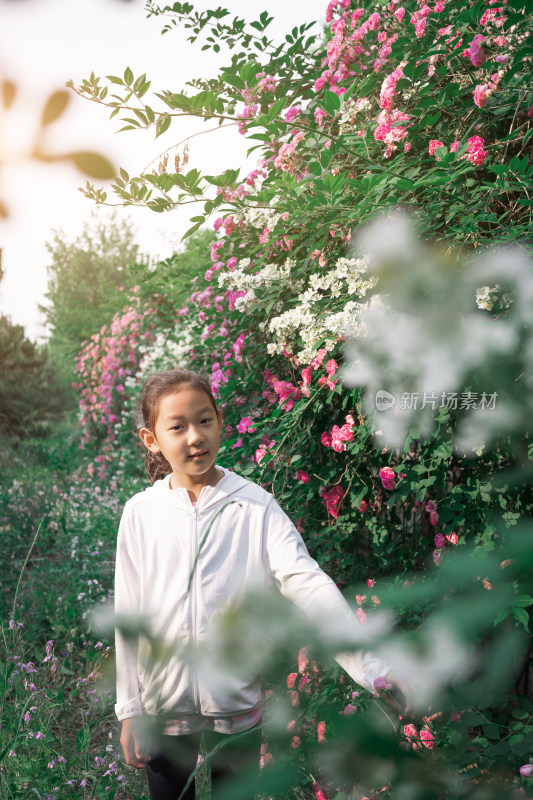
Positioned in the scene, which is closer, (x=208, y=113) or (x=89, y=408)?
(x=208, y=113)

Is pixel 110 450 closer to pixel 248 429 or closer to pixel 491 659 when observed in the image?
pixel 248 429

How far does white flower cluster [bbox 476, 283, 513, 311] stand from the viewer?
1.36 m

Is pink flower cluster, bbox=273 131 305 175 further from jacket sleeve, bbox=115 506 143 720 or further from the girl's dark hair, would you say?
jacket sleeve, bbox=115 506 143 720

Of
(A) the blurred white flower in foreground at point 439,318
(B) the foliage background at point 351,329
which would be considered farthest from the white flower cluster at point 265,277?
(A) the blurred white flower in foreground at point 439,318

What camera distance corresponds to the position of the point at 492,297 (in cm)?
147

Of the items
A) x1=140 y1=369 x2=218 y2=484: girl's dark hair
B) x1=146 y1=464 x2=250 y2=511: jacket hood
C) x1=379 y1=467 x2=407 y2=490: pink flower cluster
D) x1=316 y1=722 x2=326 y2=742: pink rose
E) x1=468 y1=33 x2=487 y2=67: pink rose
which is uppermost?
x1=468 y1=33 x2=487 y2=67: pink rose

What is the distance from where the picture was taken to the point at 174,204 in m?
1.92

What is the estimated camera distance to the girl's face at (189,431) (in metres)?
1.55

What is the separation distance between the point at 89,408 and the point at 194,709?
278 inches

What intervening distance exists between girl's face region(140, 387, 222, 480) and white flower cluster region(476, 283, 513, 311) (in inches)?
25.3

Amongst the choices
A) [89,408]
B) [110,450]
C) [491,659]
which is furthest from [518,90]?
[89,408]

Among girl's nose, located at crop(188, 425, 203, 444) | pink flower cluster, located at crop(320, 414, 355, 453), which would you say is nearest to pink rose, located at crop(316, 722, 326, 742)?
girl's nose, located at crop(188, 425, 203, 444)

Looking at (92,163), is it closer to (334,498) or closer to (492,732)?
(492,732)

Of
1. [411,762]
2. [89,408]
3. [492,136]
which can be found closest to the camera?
[411,762]
